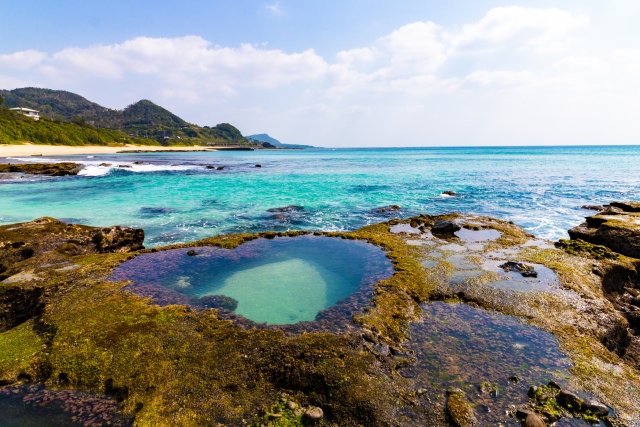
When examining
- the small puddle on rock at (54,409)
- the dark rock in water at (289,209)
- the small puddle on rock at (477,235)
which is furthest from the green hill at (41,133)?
the small puddle on rock at (477,235)

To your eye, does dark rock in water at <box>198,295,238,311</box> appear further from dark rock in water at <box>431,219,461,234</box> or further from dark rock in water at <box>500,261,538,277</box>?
dark rock in water at <box>431,219,461,234</box>

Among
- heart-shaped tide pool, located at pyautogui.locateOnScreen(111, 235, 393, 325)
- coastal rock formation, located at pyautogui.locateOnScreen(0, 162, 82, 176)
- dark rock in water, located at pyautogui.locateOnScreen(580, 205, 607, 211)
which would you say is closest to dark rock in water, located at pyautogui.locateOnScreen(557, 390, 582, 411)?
heart-shaped tide pool, located at pyautogui.locateOnScreen(111, 235, 393, 325)

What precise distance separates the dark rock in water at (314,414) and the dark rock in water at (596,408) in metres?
5.54

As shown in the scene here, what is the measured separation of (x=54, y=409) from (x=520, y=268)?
51.9 ft

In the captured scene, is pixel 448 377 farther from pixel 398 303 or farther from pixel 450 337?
pixel 398 303

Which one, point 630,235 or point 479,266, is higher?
point 630,235

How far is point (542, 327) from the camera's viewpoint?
9227 mm

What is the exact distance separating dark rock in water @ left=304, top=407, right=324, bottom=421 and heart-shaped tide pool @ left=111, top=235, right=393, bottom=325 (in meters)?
3.49

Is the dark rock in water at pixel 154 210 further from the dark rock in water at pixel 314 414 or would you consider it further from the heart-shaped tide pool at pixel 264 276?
the dark rock in water at pixel 314 414

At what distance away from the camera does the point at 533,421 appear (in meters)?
5.87

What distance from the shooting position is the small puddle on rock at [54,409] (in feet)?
19.7

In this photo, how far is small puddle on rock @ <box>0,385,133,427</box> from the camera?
5992mm

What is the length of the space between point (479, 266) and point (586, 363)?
600 cm

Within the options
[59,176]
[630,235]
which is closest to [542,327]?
[630,235]
